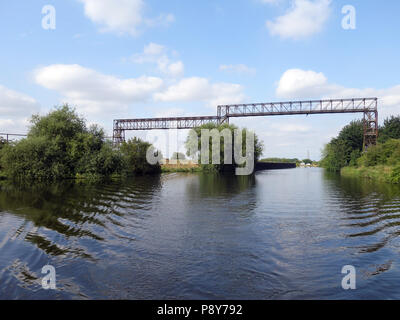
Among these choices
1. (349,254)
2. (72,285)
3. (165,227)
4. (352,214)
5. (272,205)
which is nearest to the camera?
(72,285)

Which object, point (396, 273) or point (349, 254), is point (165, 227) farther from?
point (396, 273)

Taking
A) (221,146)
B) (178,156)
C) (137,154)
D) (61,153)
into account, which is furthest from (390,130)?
(61,153)

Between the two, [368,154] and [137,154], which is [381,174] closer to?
[368,154]

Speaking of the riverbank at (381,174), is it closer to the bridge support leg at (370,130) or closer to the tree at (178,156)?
the bridge support leg at (370,130)

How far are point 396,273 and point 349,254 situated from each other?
1.18 metres

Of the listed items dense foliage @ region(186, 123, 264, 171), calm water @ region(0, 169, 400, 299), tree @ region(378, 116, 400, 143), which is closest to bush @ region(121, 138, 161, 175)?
dense foliage @ region(186, 123, 264, 171)

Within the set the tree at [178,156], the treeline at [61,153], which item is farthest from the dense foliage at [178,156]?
the treeline at [61,153]

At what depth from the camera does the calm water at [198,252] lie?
5273 millimetres

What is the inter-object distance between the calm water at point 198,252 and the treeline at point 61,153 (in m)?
17.7

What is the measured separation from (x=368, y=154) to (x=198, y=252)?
43526 mm

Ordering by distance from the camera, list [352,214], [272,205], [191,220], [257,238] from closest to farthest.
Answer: [257,238] → [191,220] → [352,214] → [272,205]

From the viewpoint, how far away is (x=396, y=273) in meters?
6.04

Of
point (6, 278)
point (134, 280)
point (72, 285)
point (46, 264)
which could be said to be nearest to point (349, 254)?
point (134, 280)

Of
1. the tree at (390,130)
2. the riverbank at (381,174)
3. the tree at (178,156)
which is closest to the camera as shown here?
the riverbank at (381,174)
